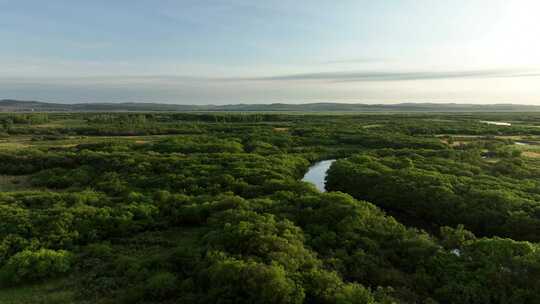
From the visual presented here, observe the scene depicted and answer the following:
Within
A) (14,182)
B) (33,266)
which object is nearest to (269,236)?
(33,266)

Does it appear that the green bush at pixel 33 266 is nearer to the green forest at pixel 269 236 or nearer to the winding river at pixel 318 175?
the green forest at pixel 269 236

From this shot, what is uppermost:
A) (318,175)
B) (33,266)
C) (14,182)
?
(14,182)

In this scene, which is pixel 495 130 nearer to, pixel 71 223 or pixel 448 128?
pixel 448 128

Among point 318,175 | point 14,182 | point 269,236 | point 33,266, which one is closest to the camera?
point 33,266

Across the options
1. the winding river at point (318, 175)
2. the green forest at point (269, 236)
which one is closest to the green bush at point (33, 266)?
the green forest at point (269, 236)

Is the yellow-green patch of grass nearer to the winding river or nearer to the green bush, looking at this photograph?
the green bush

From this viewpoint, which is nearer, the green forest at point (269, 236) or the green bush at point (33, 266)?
the green forest at point (269, 236)

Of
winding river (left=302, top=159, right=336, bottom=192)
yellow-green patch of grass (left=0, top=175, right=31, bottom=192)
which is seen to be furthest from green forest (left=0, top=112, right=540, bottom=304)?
winding river (left=302, top=159, right=336, bottom=192)

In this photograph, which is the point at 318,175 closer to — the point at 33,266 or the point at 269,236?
the point at 269,236

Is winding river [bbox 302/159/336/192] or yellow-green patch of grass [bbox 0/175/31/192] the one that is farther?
winding river [bbox 302/159/336/192]
